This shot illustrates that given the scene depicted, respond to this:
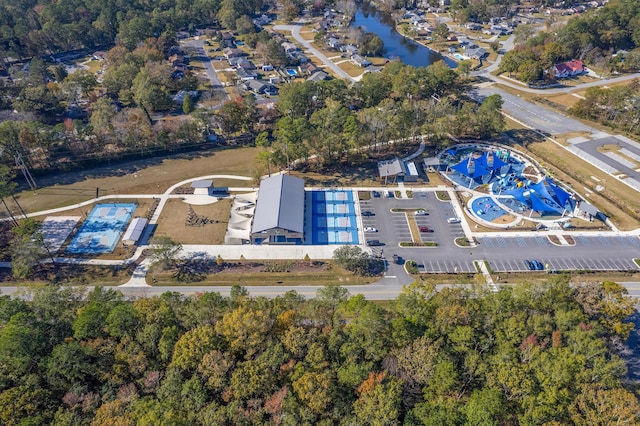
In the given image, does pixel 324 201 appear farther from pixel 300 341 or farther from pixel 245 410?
pixel 245 410

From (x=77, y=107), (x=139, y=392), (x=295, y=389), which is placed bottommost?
(x=77, y=107)

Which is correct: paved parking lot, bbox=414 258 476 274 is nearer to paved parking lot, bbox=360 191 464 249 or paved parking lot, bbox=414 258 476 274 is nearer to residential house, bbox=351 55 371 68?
paved parking lot, bbox=360 191 464 249

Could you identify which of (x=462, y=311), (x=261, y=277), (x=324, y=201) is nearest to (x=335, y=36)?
(x=324, y=201)

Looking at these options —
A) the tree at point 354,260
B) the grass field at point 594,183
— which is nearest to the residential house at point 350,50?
the grass field at point 594,183

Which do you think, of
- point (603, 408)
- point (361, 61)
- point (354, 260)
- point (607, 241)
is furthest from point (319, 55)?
point (603, 408)

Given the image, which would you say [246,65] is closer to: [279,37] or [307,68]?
[307,68]

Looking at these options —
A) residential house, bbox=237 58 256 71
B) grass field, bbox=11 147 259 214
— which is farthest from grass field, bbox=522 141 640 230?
residential house, bbox=237 58 256 71
